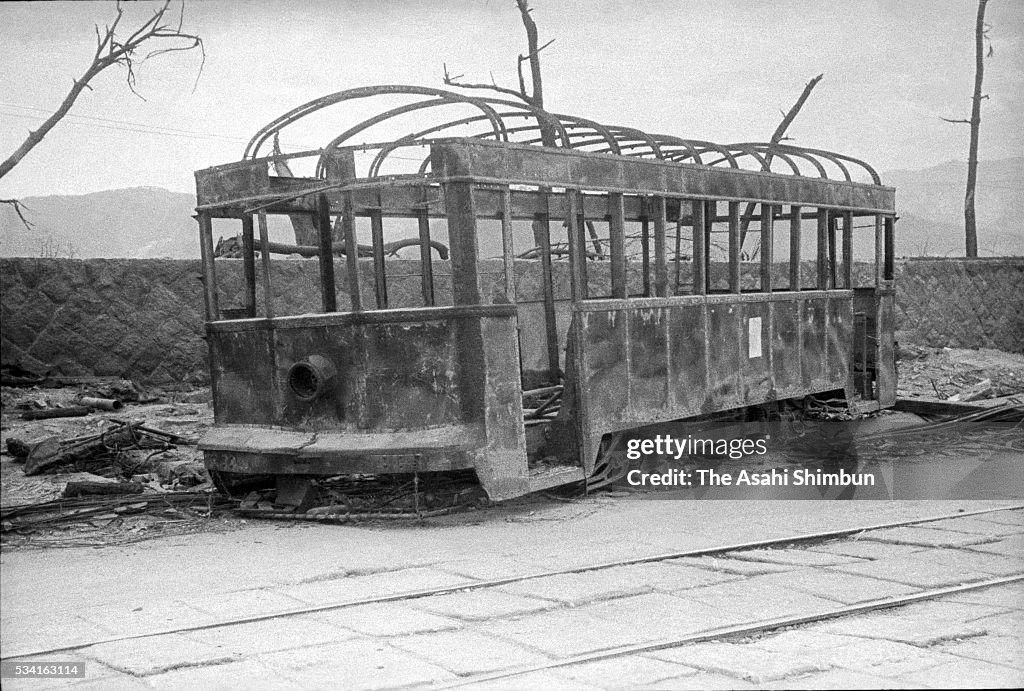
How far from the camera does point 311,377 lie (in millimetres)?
8508

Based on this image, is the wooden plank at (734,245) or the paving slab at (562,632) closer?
the paving slab at (562,632)

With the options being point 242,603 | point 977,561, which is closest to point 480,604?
point 242,603

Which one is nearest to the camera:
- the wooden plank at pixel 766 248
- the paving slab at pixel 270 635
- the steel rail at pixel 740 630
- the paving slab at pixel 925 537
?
the steel rail at pixel 740 630

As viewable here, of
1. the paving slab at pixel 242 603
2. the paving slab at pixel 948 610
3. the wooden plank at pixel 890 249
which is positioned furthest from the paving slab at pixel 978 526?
the wooden plank at pixel 890 249

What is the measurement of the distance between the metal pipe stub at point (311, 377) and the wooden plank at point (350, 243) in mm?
458

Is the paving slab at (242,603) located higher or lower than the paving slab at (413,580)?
higher

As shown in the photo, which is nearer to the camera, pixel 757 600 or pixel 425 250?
pixel 757 600

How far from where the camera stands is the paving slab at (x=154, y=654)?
4773mm

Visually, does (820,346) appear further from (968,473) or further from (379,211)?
(379,211)

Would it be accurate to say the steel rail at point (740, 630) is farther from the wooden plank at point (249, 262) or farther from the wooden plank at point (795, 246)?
the wooden plank at point (795, 246)

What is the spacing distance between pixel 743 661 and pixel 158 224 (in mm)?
25729

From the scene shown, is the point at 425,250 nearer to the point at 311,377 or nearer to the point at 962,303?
the point at 311,377

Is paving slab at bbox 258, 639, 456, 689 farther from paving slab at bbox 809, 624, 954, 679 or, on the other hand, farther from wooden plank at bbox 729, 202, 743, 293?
wooden plank at bbox 729, 202, 743, 293

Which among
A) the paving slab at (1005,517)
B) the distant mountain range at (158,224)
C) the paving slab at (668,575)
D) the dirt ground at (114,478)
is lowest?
the paving slab at (1005,517)
